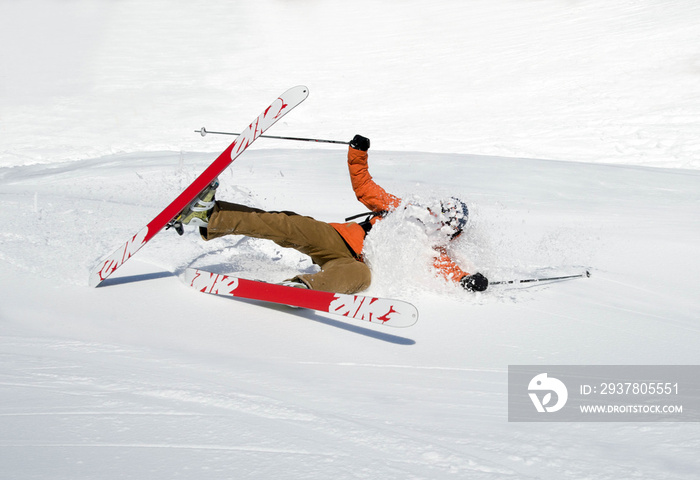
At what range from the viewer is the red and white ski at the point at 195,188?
3.24 m

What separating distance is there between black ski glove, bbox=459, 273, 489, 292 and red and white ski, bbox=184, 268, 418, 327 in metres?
0.76

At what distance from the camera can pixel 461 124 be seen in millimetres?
11828

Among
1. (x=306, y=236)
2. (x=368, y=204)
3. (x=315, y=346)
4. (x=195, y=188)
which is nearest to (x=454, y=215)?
(x=368, y=204)

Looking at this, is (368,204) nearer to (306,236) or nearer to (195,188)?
(306,236)

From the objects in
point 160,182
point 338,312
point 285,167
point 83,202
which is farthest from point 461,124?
point 338,312

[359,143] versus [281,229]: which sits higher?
[359,143]

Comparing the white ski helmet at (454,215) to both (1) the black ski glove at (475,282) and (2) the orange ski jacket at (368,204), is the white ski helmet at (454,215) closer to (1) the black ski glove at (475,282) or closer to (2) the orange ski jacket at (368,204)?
(2) the orange ski jacket at (368,204)

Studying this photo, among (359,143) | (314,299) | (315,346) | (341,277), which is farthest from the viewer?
(359,143)

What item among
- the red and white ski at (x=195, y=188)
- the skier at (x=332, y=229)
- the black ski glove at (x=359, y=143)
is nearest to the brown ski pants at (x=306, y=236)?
the skier at (x=332, y=229)

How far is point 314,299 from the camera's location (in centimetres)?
306

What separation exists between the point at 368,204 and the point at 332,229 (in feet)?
1.12

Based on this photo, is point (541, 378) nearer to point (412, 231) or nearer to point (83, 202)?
point (412, 231)

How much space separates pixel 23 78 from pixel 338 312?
15067 mm

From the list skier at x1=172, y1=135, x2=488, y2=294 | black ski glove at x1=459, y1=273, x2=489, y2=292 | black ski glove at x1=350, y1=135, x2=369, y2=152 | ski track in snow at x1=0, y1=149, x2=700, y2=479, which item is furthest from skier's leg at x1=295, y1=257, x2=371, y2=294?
black ski glove at x1=350, y1=135, x2=369, y2=152
